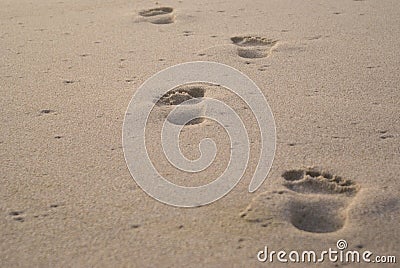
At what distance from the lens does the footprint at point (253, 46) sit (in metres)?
3.09

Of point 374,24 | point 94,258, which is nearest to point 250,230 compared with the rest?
point 94,258

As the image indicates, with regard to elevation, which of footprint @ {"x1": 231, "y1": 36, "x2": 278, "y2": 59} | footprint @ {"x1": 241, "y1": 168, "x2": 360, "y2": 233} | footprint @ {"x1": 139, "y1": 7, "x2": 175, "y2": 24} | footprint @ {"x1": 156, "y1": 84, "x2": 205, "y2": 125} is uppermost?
footprint @ {"x1": 139, "y1": 7, "x2": 175, "y2": 24}

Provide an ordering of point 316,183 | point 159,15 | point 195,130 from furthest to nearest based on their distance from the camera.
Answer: point 159,15 < point 195,130 < point 316,183

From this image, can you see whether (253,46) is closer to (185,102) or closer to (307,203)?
(185,102)

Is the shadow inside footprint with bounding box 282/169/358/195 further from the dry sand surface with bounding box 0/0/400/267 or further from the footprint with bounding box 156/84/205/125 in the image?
the footprint with bounding box 156/84/205/125

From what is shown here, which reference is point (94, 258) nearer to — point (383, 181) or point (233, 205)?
point (233, 205)

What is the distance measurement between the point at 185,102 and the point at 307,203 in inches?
31.8

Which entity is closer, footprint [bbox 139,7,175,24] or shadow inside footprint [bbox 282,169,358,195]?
shadow inside footprint [bbox 282,169,358,195]

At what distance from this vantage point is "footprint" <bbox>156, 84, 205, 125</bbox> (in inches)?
100

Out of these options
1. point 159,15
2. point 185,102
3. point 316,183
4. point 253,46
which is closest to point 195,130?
point 185,102

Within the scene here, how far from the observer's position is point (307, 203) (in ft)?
6.59

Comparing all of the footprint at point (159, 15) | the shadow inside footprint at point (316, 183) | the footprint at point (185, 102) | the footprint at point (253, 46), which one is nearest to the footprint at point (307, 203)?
the shadow inside footprint at point (316, 183)

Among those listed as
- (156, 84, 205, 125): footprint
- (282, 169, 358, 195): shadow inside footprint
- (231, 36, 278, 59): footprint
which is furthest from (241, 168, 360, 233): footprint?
(231, 36, 278, 59): footprint

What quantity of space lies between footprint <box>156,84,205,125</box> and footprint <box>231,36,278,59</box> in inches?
16.5
